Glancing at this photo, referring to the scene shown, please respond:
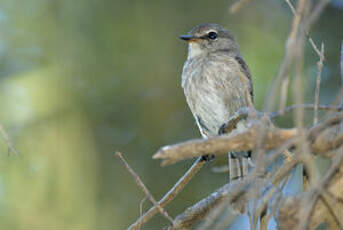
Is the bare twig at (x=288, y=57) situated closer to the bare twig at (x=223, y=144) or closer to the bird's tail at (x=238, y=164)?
the bare twig at (x=223, y=144)

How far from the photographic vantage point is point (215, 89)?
207 inches

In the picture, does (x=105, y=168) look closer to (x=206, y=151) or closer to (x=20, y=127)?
(x=20, y=127)

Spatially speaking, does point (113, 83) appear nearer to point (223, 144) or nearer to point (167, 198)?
point (167, 198)

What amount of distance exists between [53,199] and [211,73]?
1978 millimetres

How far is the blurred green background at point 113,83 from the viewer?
19.9ft

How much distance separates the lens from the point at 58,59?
6.54m

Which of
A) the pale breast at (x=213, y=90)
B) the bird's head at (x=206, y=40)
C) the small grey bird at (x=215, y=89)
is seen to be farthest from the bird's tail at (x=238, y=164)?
→ the bird's head at (x=206, y=40)

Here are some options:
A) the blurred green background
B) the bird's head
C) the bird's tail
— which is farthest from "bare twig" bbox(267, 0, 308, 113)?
the blurred green background

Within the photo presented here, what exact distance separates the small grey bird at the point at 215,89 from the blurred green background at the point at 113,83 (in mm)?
1110

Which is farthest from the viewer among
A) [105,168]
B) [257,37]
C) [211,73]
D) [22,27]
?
[257,37]

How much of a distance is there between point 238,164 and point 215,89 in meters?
0.76

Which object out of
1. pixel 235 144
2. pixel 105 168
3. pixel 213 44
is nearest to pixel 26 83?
pixel 105 168

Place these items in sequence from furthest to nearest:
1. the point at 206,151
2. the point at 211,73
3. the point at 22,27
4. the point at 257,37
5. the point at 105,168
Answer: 1. the point at 257,37
2. the point at 22,27
3. the point at 105,168
4. the point at 211,73
5. the point at 206,151

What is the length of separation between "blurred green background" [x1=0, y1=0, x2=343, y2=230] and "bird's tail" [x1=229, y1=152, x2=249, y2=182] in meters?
1.20
